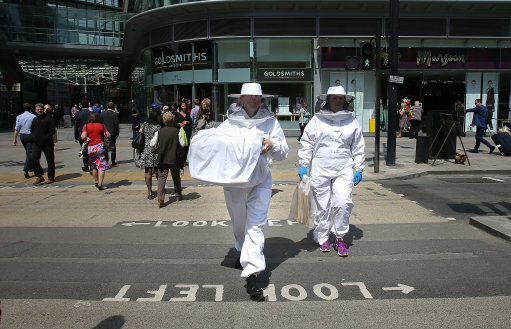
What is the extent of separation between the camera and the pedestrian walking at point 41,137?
10500 millimetres

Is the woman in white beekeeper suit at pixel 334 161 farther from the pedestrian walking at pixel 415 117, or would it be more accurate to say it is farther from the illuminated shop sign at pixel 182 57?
the illuminated shop sign at pixel 182 57

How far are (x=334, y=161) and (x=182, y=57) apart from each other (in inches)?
757

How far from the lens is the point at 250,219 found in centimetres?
429

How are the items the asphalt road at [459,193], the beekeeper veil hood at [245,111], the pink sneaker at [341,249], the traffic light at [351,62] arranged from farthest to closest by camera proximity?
the traffic light at [351,62] → the asphalt road at [459,193] → the pink sneaker at [341,249] → the beekeeper veil hood at [245,111]

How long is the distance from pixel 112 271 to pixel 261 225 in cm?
173

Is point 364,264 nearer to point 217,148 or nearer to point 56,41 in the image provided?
point 217,148

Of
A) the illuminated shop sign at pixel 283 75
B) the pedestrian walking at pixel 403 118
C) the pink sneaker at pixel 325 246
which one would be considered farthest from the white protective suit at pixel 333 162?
the pedestrian walking at pixel 403 118

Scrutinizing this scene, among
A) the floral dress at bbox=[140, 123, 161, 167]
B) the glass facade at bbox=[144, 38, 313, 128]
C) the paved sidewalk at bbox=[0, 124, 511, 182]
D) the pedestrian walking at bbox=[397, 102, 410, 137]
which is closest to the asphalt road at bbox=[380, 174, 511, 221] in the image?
the paved sidewalk at bbox=[0, 124, 511, 182]

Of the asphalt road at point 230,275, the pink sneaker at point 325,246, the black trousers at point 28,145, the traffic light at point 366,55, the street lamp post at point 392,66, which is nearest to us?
the asphalt road at point 230,275

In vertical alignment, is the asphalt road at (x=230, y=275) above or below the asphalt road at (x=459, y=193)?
below

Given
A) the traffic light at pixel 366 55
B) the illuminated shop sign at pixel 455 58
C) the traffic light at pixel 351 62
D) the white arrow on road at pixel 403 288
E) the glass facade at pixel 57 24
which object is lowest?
the white arrow on road at pixel 403 288

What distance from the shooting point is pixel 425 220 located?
7.07 metres

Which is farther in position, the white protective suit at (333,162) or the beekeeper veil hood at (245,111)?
the white protective suit at (333,162)

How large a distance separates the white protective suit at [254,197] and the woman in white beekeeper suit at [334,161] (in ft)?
2.93
